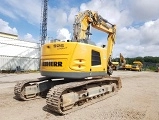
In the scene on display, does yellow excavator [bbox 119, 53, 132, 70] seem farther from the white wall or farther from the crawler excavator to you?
the crawler excavator

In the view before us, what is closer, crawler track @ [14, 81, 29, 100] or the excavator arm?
crawler track @ [14, 81, 29, 100]

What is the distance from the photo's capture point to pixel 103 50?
10672 mm

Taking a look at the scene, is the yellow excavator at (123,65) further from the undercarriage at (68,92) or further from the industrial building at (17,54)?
the undercarriage at (68,92)

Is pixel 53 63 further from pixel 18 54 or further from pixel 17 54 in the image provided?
pixel 18 54

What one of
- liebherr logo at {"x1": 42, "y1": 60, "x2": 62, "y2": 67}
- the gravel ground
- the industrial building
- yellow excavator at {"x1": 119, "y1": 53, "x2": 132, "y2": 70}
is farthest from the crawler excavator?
yellow excavator at {"x1": 119, "y1": 53, "x2": 132, "y2": 70}

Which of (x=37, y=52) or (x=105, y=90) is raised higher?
(x=37, y=52)

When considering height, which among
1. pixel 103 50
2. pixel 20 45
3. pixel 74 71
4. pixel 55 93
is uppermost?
pixel 20 45

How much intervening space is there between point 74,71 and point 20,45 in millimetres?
28102

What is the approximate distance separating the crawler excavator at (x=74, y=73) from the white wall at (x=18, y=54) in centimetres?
2353

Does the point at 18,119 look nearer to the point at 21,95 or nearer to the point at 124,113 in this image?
the point at 21,95

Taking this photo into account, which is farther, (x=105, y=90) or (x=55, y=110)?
(x=105, y=90)

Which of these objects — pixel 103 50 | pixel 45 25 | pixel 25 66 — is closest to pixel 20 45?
pixel 25 66

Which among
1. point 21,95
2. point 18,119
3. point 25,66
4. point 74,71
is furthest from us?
point 25,66

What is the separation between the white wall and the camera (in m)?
32.2
